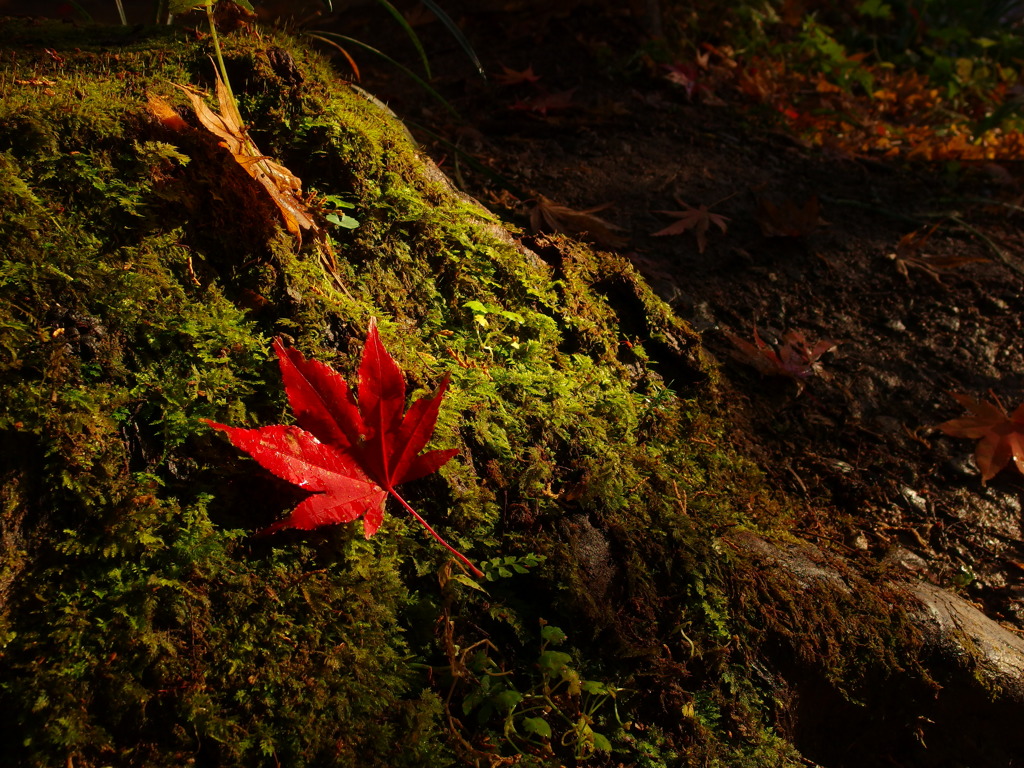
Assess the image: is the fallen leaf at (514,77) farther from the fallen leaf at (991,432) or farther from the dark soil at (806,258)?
the fallen leaf at (991,432)

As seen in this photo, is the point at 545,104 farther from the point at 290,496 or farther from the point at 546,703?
the point at 546,703

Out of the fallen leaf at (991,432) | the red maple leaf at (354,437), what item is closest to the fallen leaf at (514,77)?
the fallen leaf at (991,432)

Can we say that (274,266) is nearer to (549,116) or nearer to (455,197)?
(455,197)

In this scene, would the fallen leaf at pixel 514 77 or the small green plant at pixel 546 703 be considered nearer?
the small green plant at pixel 546 703

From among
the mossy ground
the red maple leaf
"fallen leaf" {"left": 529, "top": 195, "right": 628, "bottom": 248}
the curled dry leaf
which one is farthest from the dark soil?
the red maple leaf

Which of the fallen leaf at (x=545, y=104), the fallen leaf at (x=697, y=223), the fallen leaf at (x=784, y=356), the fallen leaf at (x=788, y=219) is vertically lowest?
the fallen leaf at (x=784, y=356)

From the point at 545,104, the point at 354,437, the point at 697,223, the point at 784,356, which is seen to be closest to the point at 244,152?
the point at 354,437

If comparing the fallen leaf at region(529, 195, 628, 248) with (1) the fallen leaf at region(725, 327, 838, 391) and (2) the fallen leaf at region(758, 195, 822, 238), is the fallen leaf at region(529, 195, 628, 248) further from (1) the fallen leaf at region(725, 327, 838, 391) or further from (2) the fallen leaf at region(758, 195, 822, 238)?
(2) the fallen leaf at region(758, 195, 822, 238)

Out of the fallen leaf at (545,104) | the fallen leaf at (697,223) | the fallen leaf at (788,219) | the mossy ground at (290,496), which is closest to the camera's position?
the mossy ground at (290,496)
